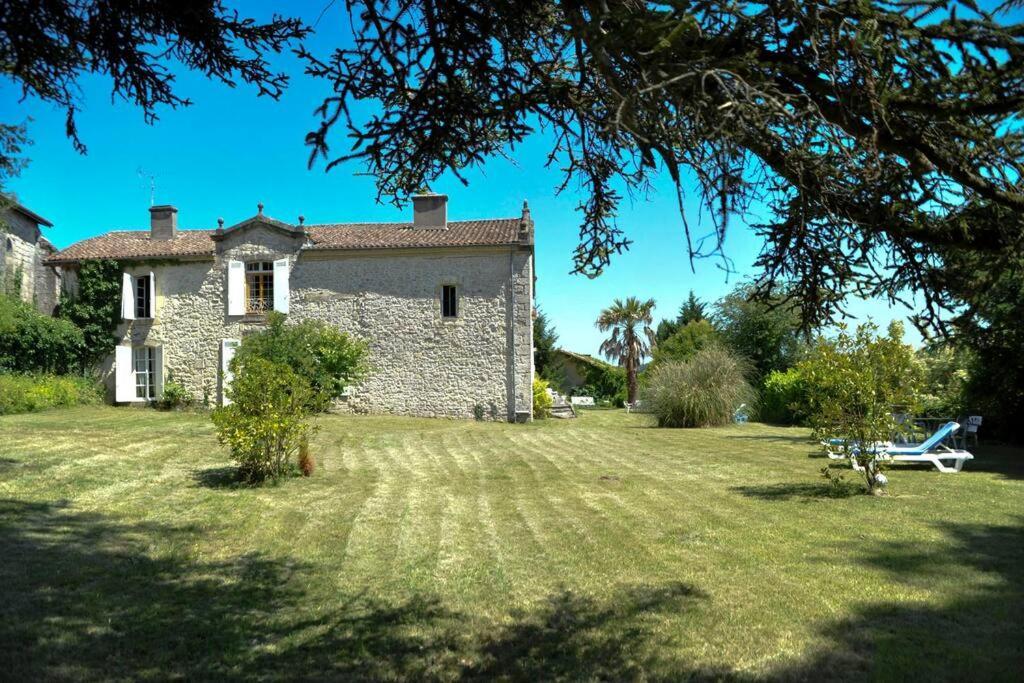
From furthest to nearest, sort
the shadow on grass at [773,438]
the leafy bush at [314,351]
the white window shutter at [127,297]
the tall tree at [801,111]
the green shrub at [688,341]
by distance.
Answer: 1. the green shrub at [688,341]
2. the white window shutter at [127,297]
3. the leafy bush at [314,351]
4. the shadow on grass at [773,438]
5. the tall tree at [801,111]

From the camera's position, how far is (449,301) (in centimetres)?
2234

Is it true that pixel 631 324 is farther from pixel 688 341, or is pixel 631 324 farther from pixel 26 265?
pixel 26 265

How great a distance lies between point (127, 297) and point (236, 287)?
3.47 m

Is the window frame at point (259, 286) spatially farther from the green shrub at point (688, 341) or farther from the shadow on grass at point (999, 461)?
the green shrub at point (688, 341)

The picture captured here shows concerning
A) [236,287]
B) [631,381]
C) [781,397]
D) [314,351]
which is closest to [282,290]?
[236,287]

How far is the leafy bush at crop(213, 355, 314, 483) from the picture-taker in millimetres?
9500

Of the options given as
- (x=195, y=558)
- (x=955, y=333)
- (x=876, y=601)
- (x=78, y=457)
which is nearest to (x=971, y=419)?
(x=876, y=601)

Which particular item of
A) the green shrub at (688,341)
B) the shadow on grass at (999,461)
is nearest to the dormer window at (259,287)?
the shadow on grass at (999,461)

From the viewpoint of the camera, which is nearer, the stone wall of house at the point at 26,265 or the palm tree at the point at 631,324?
the stone wall of house at the point at 26,265

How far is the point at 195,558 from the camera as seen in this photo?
243 inches

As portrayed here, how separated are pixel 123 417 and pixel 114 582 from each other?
1514 centimetres

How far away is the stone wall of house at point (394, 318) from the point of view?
72.1 ft

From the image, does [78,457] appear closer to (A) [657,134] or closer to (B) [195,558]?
(B) [195,558]

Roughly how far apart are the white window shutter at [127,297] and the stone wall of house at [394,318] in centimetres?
35
